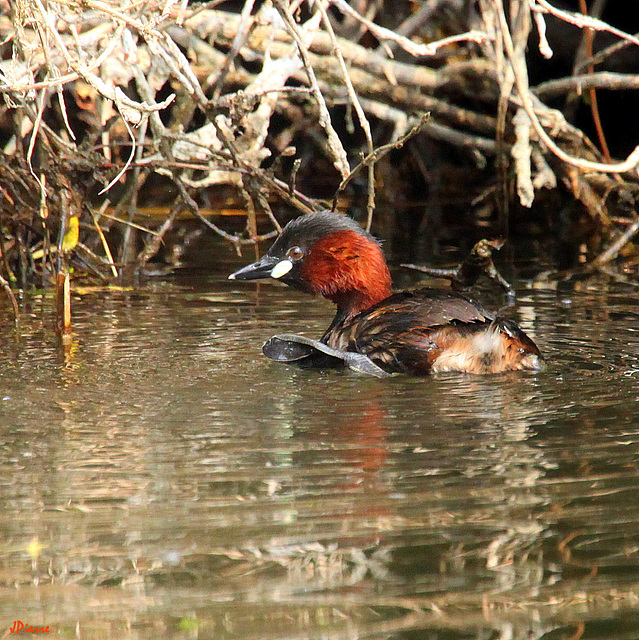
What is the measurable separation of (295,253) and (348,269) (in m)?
0.25

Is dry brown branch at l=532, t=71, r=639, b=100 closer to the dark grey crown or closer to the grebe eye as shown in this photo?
the dark grey crown

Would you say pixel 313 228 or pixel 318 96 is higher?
pixel 318 96

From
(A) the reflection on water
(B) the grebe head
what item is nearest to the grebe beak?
(B) the grebe head

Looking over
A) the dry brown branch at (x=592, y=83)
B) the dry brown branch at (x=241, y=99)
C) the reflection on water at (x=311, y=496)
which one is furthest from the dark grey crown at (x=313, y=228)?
the dry brown branch at (x=592, y=83)

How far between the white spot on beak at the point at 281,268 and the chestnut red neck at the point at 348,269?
70 mm

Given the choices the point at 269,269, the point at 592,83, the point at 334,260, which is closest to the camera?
the point at 334,260

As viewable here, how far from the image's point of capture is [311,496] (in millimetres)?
3188

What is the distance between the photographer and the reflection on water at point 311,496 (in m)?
2.54

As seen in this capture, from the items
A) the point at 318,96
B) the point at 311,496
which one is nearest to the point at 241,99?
the point at 318,96

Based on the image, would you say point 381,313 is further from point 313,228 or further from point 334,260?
point 313,228

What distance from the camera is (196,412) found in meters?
4.07

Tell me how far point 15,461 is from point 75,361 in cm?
133

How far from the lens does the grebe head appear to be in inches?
205

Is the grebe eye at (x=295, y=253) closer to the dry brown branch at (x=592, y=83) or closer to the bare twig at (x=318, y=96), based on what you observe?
the bare twig at (x=318, y=96)
